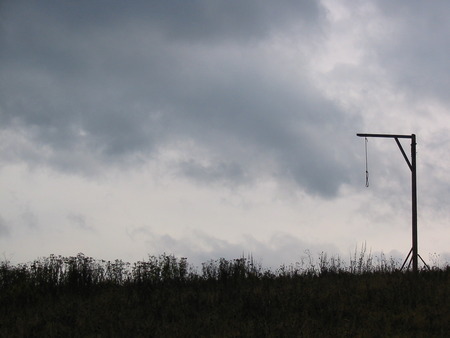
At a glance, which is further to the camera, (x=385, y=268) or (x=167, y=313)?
(x=385, y=268)

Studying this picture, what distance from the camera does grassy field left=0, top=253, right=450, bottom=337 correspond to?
11.8m

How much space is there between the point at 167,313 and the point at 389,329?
5.04 m

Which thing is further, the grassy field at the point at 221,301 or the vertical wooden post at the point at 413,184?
the vertical wooden post at the point at 413,184

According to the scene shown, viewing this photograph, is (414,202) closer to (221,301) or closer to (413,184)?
(413,184)

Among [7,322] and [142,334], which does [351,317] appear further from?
[7,322]

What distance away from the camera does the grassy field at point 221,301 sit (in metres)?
11.8

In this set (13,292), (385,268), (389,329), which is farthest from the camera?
(385,268)

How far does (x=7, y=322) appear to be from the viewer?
43.8 feet

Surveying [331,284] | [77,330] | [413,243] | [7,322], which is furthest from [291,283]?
[7,322]

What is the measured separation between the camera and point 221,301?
47.8 feet

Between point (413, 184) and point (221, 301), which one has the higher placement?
point (413, 184)

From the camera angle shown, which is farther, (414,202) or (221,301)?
(414,202)

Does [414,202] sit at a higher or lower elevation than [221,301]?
higher

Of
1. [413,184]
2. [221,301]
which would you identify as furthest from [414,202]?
[221,301]
